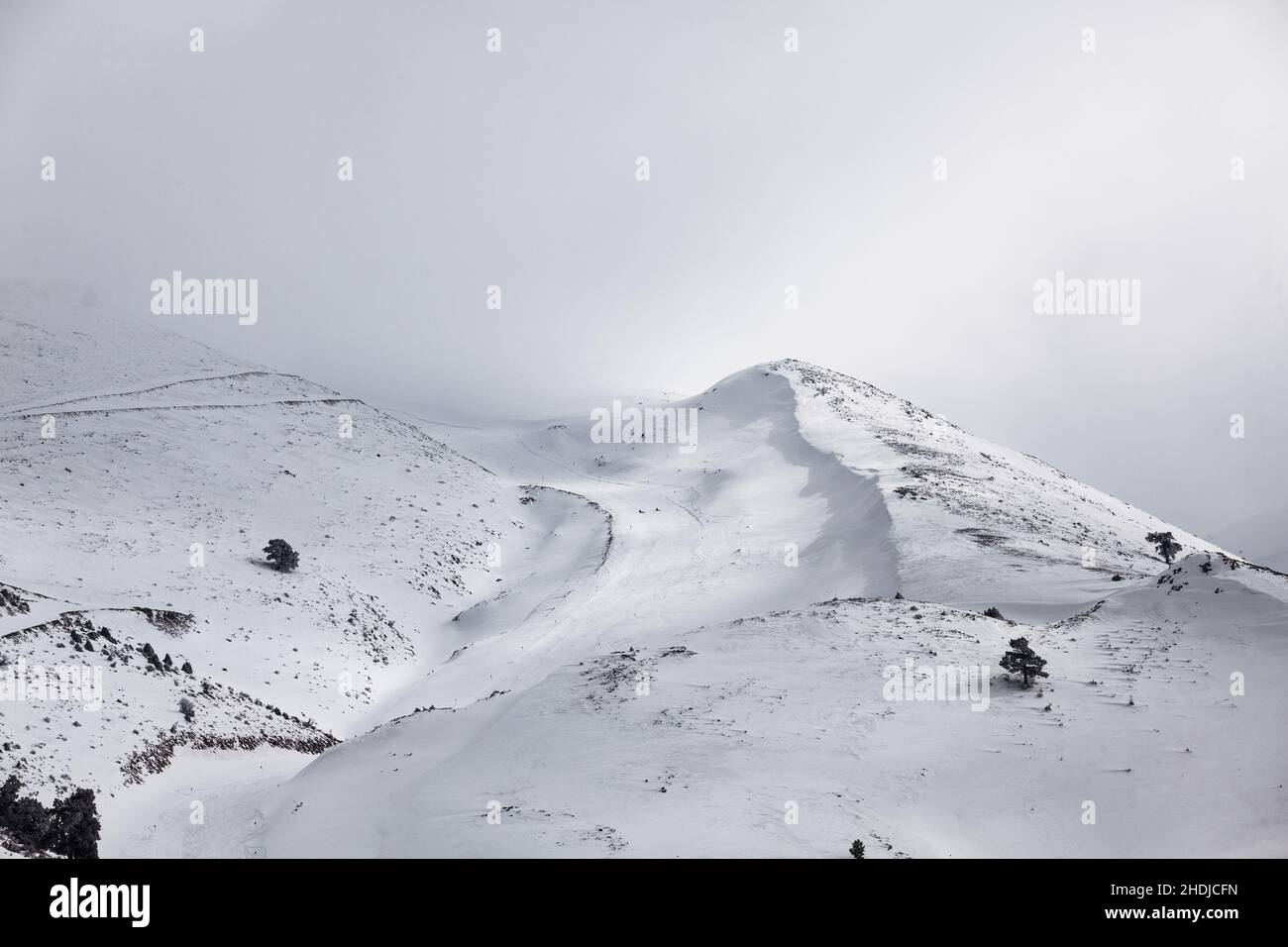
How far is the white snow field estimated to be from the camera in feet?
59.9

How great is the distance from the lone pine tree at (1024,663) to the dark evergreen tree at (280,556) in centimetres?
3566

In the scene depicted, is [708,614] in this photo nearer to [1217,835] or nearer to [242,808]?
[242,808]

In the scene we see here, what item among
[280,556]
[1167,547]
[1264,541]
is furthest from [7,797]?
[1264,541]

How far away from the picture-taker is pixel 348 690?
38.3 metres

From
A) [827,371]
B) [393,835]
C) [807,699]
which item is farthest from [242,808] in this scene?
[827,371]

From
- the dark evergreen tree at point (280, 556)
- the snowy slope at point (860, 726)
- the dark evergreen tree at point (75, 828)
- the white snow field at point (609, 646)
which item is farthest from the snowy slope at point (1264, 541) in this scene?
the dark evergreen tree at point (75, 828)

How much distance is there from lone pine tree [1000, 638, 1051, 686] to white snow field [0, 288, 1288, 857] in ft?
2.79

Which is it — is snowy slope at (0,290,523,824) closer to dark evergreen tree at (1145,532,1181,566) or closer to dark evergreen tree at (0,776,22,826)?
dark evergreen tree at (0,776,22,826)

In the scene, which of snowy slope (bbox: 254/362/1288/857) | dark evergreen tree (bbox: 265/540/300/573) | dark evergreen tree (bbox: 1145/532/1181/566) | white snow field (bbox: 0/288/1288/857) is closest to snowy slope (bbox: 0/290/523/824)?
white snow field (bbox: 0/288/1288/857)

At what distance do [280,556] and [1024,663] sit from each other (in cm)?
3653

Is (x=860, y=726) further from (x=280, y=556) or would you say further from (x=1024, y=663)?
(x=280, y=556)

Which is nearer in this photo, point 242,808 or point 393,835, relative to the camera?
point 393,835

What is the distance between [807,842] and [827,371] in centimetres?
7905

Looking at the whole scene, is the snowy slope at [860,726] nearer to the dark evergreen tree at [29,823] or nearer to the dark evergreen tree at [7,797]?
the dark evergreen tree at [29,823]
